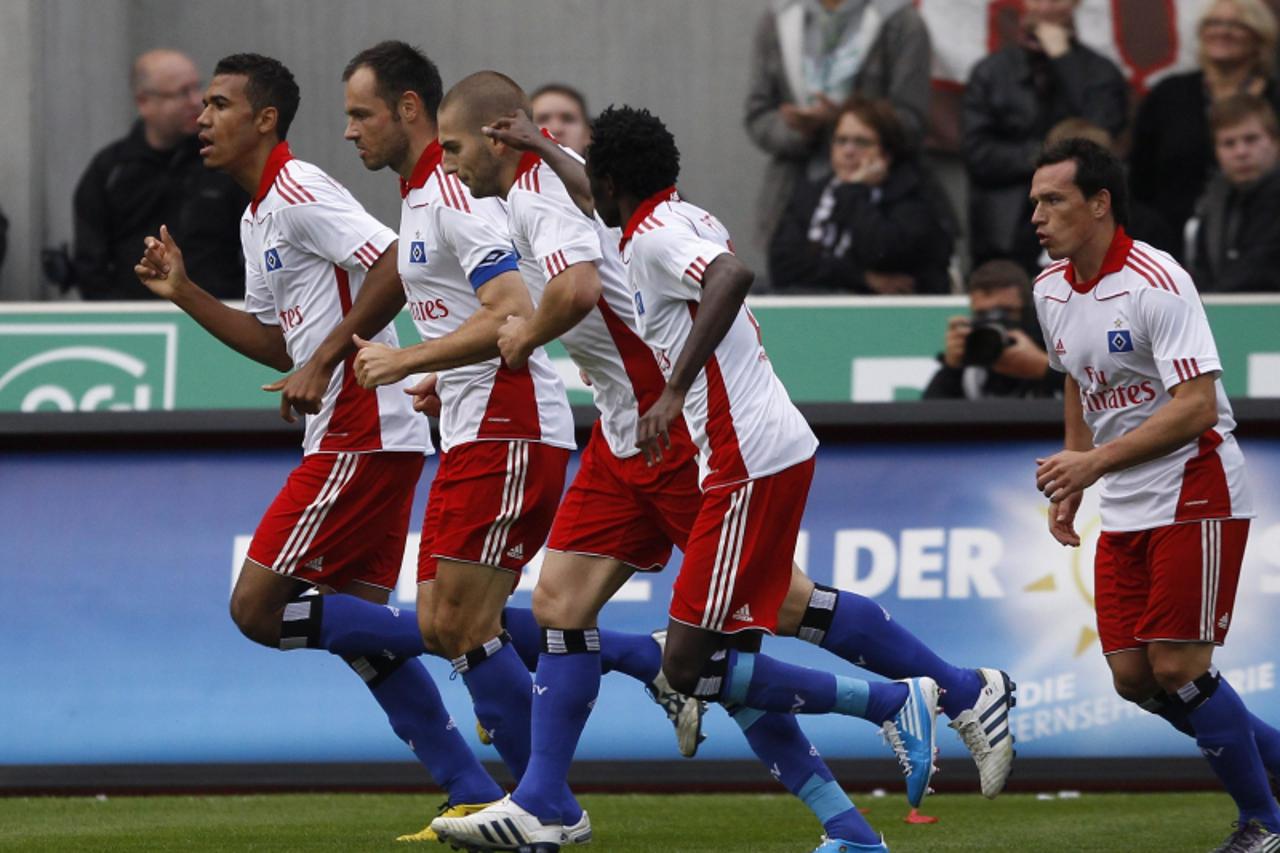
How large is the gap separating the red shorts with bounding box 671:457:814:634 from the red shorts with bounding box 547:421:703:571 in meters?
0.45

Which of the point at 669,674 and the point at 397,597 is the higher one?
the point at 669,674

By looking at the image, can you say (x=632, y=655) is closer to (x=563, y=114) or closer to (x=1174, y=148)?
(x=563, y=114)

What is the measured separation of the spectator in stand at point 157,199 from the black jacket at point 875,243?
2605 mm

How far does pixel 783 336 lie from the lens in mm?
9961

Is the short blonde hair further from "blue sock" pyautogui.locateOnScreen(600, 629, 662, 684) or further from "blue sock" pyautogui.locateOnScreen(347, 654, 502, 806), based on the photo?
"blue sock" pyautogui.locateOnScreen(347, 654, 502, 806)

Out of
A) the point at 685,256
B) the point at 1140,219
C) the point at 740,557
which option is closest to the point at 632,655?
the point at 740,557

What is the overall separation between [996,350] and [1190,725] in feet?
9.85

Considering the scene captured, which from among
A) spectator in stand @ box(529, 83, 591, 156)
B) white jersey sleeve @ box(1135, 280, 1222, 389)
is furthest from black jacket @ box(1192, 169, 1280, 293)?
white jersey sleeve @ box(1135, 280, 1222, 389)

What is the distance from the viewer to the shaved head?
20.9 ft

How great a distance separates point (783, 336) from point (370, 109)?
345 centimetres

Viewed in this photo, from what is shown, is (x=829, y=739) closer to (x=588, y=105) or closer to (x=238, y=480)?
(x=238, y=480)

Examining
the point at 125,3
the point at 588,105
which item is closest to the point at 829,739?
the point at 588,105

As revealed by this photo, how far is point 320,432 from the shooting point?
709cm

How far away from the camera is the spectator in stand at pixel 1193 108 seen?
10445 mm
